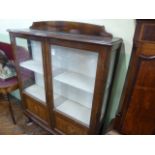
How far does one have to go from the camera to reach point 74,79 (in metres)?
1.43

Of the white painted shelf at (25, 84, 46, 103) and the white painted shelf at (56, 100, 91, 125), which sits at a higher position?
the white painted shelf at (25, 84, 46, 103)

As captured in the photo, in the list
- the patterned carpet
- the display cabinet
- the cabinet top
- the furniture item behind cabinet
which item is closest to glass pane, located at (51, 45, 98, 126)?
the display cabinet

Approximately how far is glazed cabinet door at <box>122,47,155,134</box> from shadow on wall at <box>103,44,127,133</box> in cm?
31

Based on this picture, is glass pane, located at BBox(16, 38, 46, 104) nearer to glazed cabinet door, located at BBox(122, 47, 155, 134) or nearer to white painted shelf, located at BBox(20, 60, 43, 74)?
white painted shelf, located at BBox(20, 60, 43, 74)

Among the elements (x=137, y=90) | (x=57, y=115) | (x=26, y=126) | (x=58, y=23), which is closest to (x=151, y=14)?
(x=137, y=90)

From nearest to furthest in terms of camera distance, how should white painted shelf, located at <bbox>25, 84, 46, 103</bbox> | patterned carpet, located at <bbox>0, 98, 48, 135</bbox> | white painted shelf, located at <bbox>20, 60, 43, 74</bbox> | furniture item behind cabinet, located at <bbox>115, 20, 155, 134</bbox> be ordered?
furniture item behind cabinet, located at <bbox>115, 20, 155, 134</bbox>, white painted shelf, located at <bbox>20, 60, 43, 74</bbox>, white painted shelf, located at <bbox>25, 84, 46, 103</bbox>, patterned carpet, located at <bbox>0, 98, 48, 135</bbox>

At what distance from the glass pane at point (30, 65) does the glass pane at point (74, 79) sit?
0.23 metres

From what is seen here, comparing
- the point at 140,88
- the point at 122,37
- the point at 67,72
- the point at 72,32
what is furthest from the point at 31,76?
the point at 140,88

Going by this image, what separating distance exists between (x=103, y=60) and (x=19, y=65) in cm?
115

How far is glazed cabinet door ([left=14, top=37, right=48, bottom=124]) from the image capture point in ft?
5.57

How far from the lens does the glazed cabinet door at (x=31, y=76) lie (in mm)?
1698

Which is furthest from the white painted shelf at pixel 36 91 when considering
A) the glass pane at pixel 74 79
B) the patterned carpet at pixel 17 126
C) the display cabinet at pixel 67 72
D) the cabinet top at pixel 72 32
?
the cabinet top at pixel 72 32

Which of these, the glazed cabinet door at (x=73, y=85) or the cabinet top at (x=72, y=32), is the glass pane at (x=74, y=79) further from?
the cabinet top at (x=72, y=32)

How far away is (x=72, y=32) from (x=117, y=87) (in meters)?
0.70
